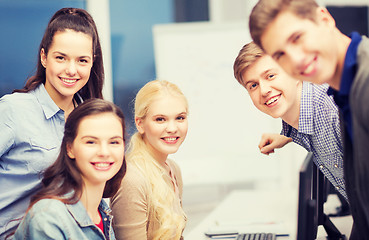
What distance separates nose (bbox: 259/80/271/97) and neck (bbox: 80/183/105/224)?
715 millimetres

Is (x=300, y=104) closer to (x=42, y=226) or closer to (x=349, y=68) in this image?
(x=349, y=68)

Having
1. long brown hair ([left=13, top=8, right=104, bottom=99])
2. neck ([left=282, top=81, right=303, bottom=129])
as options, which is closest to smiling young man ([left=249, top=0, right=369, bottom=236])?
neck ([left=282, top=81, right=303, bottom=129])

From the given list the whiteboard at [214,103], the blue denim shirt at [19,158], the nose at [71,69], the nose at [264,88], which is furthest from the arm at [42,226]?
the whiteboard at [214,103]

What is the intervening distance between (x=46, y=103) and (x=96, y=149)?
0.45 meters

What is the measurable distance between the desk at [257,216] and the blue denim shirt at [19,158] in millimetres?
712

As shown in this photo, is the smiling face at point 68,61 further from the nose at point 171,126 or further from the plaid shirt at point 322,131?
the plaid shirt at point 322,131

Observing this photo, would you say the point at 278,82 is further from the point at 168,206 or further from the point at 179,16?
the point at 179,16

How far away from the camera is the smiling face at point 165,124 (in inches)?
73.9

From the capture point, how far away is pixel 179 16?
435cm

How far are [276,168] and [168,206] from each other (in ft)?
6.78

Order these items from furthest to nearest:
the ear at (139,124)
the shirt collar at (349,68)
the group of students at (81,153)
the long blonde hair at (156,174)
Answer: the ear at (139,124) → the long blonde hair at (156,174) → the group of students at (81,153) → the shirt collar at (349,68)

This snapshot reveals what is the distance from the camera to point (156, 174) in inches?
73.6

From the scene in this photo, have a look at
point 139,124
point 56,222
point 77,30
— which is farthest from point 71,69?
point 56,222

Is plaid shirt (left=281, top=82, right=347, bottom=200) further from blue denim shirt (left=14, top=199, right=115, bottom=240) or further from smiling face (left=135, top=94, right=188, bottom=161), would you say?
blue denim shirt (left=14, top=199, right=115, bottom=240)
